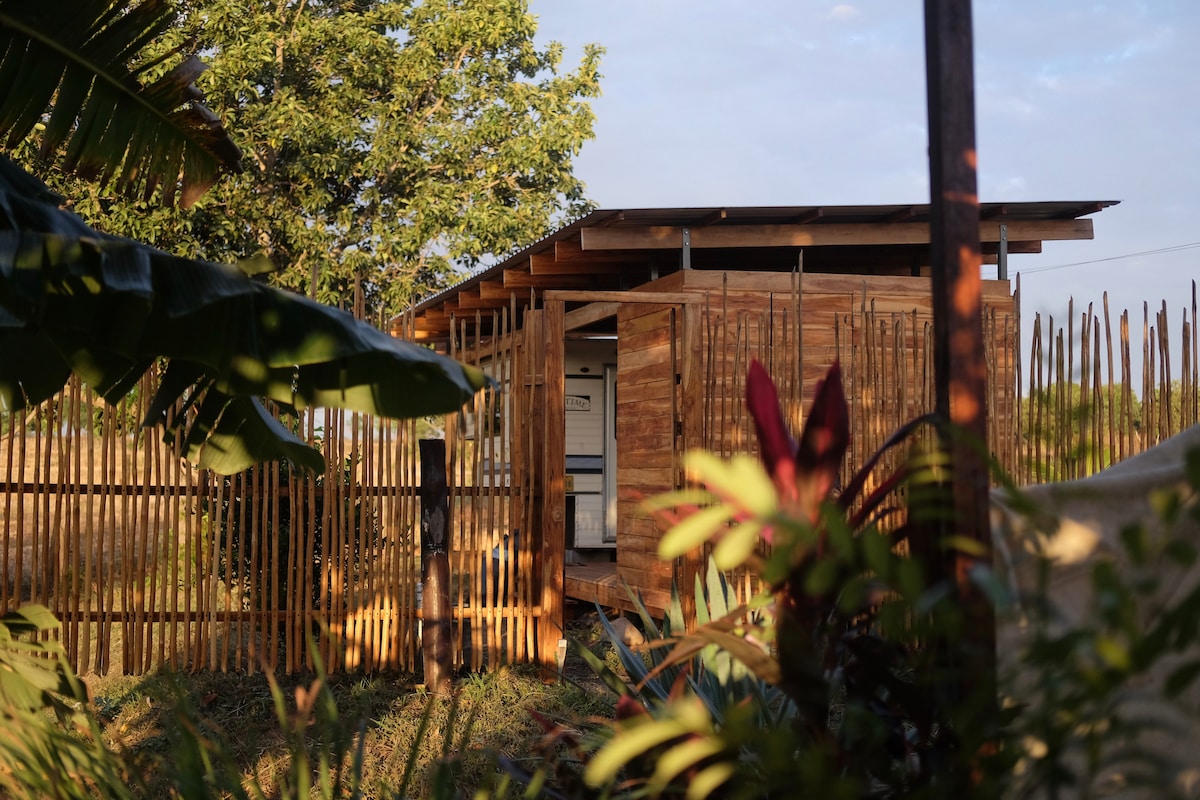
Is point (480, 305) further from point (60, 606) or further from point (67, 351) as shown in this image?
point (67, 351)

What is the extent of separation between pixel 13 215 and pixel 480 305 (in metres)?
9.83

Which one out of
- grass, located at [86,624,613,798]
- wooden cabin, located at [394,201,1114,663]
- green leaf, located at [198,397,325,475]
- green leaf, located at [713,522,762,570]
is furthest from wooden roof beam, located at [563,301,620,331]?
green leaf, located at [713,522,762,570]

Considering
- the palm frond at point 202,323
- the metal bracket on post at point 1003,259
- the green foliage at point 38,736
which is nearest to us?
the green foliage at point 38,736

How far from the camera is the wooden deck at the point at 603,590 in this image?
28.3ft

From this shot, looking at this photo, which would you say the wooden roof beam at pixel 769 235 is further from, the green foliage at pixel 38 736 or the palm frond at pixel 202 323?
the green foliage at pixel 38 736

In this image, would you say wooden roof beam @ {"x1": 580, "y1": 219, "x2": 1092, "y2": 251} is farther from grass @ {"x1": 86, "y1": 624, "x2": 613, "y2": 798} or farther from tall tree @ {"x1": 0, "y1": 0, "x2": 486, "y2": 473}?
tall tree @ {"x1": 0, "y1": 0, "x2": 486, "y2": 473}

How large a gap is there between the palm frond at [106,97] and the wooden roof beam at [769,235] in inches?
168

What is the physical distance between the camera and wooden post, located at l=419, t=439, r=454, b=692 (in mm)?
6809

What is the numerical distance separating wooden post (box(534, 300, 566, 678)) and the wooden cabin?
0.01m

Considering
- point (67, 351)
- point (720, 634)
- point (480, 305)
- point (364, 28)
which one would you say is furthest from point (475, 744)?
point (364, 28)

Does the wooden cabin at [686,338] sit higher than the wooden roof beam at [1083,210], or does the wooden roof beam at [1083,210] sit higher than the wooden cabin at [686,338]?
the wooden roof beam at [1083,210]

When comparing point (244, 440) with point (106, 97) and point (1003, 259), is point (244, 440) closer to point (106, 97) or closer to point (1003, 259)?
point (106, 97)

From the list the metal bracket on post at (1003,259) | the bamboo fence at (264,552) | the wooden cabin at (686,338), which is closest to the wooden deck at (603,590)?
the wooden cabin at (686,338)

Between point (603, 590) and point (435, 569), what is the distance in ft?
9.65
